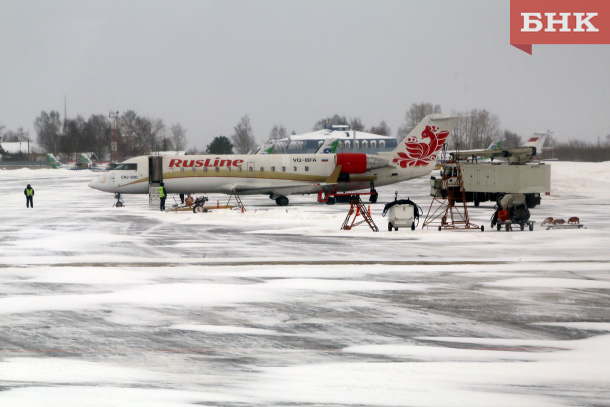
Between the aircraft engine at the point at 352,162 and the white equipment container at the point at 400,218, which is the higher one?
the aircraft engine at the point at 352,162

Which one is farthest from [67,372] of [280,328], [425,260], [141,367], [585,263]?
[585,263]

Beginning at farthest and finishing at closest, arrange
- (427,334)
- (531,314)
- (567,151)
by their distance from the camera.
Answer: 1. (567,151)
2. (531,314)
3. (427,334)

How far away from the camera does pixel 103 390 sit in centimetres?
993

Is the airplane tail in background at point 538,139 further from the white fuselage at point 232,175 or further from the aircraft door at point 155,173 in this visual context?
the aircraft door at point 155,173

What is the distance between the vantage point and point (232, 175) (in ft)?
162

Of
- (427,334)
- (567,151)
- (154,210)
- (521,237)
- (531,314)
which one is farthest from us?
(567,151)

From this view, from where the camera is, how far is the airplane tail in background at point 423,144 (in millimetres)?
51031

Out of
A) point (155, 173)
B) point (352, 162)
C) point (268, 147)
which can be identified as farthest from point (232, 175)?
point (268, 147)

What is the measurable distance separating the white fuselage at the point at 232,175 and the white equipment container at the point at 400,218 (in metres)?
19.0

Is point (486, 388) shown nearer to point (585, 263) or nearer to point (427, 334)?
point (427, 334)

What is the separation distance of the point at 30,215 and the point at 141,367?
33178 millimetres

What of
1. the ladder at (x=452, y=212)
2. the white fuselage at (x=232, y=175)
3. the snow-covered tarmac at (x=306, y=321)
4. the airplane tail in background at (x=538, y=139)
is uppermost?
the airplane tail in background at (x=538, y=139)

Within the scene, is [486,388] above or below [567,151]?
below

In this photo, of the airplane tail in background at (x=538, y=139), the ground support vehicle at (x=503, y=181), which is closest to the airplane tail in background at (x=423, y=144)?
the ground support vehicle at (x=503, y=181)
